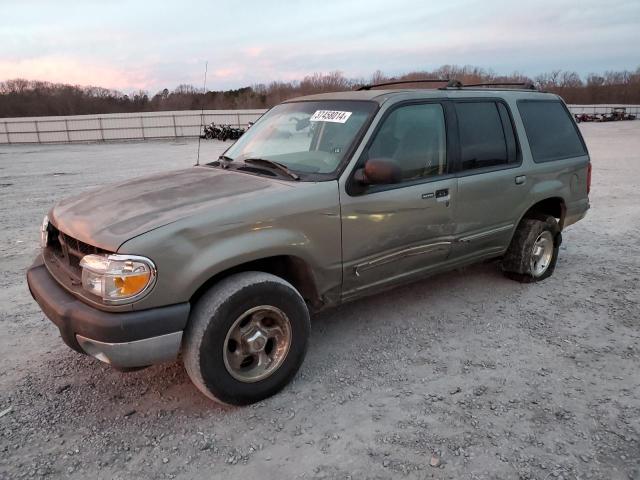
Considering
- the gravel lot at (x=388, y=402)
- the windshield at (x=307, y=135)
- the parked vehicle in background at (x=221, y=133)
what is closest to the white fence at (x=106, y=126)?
the parked vehicle in background at (x=221, y=133)

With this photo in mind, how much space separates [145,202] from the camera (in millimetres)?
3068

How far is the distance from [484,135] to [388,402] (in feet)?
8.08

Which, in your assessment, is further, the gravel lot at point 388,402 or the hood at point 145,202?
the hood at point 145,202

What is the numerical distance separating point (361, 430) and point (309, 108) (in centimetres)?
251

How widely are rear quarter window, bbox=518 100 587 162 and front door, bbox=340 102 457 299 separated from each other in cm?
122

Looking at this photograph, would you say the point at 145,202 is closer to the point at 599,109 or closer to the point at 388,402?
the point at 388,402

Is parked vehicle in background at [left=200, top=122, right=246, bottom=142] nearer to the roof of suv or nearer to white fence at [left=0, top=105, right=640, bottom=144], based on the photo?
white fence at [left=0, top=105, right=640, bottom=144]

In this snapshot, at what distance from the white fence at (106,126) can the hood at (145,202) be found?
3217 cm

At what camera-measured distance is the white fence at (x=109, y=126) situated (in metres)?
34.8

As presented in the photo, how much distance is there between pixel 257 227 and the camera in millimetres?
2900

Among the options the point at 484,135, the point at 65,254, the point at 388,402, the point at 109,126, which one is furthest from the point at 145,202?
the point at 109,126

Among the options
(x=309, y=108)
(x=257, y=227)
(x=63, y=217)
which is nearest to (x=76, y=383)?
(x=63, y=217)

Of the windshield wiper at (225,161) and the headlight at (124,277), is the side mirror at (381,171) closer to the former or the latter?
the windshield wiper at (225,161)

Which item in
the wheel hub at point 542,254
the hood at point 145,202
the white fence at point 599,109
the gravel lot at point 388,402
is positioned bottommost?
the gravel lot at point 388,402
